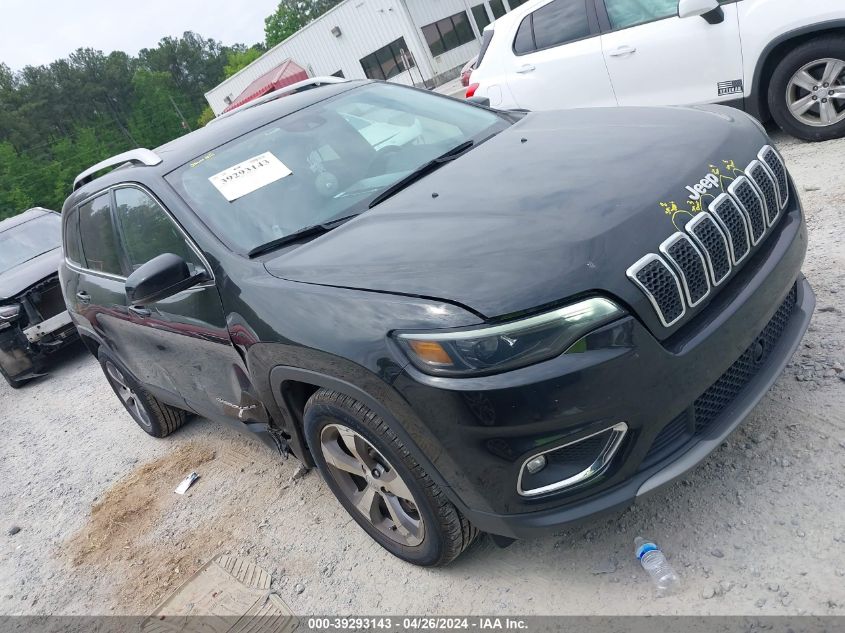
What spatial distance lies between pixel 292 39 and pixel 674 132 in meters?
40.5

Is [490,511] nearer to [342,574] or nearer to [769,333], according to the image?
[342,574]

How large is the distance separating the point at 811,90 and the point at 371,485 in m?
4.65

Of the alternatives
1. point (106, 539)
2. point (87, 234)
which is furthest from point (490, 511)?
point (87, 234)

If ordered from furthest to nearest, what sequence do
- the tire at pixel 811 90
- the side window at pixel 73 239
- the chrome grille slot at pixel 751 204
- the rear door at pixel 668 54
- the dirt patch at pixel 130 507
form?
the rear door at pixel 668 54
the tire at pixel 811 90
the side window at pixel 73 239
the dirt patch at pixel 130 507
the chrome grille slot at pixel 751 204

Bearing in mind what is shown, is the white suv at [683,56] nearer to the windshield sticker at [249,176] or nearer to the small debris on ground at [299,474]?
the windshield sticker at [249,176]

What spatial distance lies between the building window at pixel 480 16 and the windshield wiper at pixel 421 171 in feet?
127

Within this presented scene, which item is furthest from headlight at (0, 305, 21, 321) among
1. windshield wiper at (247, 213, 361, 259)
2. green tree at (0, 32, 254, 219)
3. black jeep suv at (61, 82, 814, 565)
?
green tree at (0, 32, 254, 219)

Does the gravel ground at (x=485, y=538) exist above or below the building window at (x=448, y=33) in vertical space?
above

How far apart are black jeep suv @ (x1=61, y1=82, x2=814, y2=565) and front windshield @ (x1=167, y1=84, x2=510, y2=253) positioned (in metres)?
0.01

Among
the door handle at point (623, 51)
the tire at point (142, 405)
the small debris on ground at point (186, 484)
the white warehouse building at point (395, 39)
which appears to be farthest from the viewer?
the white warehouse building at point (395, 39)

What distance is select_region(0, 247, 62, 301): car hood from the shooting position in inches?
293

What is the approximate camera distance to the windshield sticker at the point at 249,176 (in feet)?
9.77

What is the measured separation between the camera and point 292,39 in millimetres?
39156

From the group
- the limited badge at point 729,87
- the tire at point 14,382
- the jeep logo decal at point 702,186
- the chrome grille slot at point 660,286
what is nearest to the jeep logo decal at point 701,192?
the jeep logo decal at point 702,186
